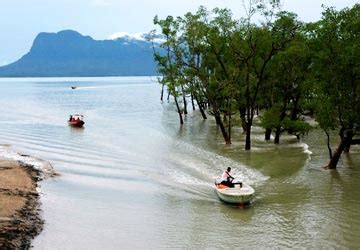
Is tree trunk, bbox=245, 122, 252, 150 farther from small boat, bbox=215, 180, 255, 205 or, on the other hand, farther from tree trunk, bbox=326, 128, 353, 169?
small boat, bbox=215, 180, 255, 205

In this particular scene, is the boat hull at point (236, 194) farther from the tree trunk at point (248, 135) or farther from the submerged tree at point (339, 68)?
the tree trunk at point (248, 135)

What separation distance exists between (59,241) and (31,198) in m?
6.64

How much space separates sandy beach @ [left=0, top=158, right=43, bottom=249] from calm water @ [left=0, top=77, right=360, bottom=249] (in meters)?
0.64

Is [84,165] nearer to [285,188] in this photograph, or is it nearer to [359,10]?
[285,188]

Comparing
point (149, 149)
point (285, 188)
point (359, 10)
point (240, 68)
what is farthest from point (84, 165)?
point (359, 10)

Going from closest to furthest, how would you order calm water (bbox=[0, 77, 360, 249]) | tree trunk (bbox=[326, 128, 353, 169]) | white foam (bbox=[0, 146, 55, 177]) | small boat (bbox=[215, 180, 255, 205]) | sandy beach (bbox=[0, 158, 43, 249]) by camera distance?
sandy beach (bbox=[0, 158, 43, 249]), calm water (bbox=[0, 77, 360, 249]), small boat (bbox=[215, 180, 255, 205]), tree trunk (bbox=[326, 128, 353, 169]), white foam (bbox=[0, 146, 55, 177])

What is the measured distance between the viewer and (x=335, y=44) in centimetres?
3005

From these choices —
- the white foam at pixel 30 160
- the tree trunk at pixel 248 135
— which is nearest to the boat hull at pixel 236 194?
the white foam at pixel 30 160

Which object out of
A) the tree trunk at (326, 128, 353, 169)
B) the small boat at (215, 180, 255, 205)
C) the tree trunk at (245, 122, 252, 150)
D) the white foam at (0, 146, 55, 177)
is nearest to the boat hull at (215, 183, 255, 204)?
the small boat at (215, 180, 255, 205)

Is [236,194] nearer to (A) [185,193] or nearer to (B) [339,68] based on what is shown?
(A) [185,193]

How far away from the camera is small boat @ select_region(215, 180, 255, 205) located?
80.8 ft

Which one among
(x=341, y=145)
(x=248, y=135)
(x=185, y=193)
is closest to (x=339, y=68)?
(x=341, y=145)

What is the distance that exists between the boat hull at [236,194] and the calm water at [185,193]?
17.5 inches

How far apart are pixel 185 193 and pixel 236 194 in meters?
4.56
